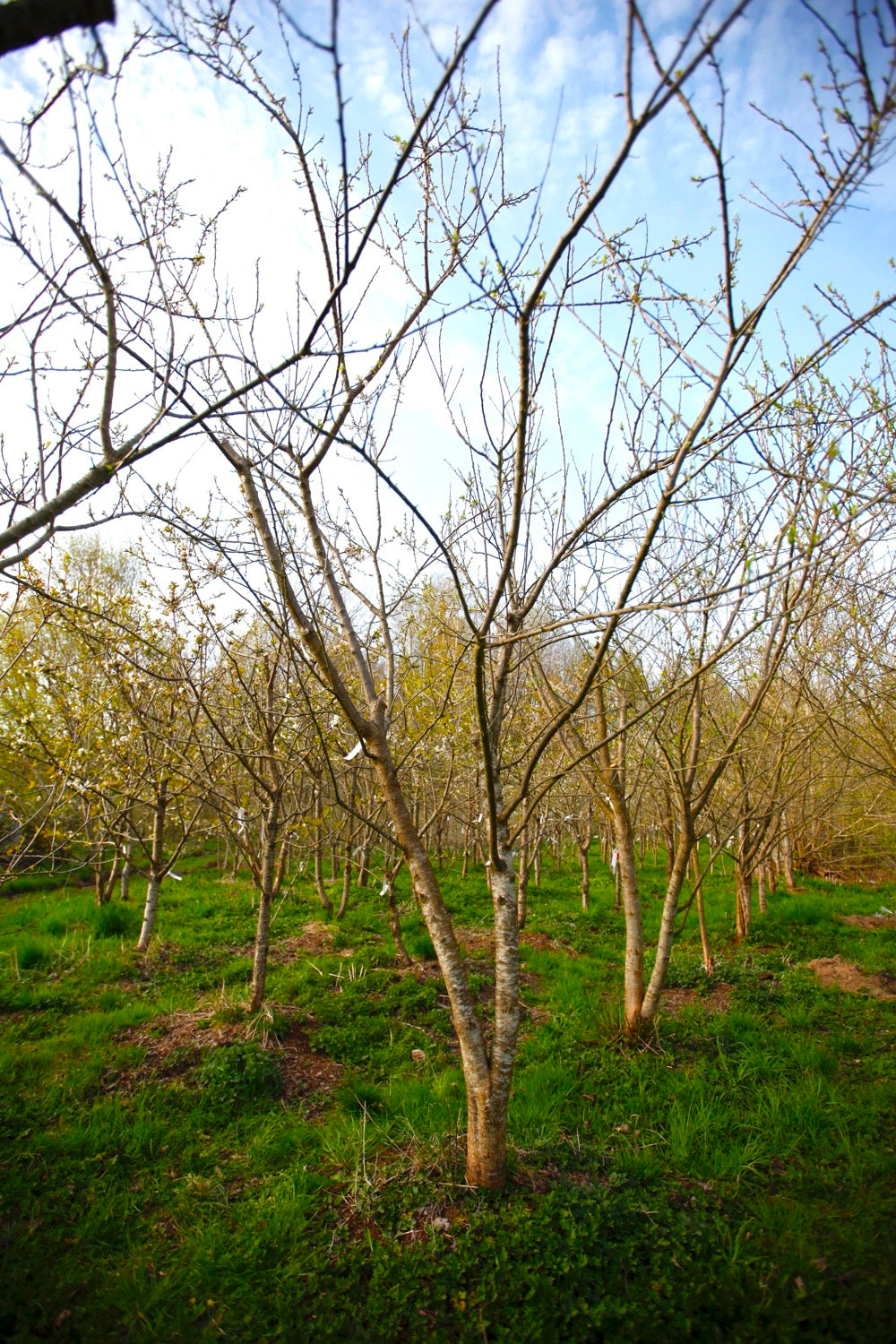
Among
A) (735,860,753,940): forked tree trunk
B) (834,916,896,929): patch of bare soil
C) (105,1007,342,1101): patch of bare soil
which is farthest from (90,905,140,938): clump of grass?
(834,916,896,929): patch of bare soil

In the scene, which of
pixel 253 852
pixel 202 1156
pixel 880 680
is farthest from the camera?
pixel 880 680

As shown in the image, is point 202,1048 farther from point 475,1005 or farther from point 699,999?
point 699,999

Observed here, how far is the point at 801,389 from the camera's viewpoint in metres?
4.58

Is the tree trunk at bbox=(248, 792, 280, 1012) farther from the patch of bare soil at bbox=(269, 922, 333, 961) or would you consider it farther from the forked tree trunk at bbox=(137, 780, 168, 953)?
the forked tree trunk at bbox=(137, 780, 168, 953)

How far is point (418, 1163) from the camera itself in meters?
3.17

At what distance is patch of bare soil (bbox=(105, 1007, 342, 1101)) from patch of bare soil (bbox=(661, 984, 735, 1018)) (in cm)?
284

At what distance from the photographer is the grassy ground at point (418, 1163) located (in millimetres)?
2420

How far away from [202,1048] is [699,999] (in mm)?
4106

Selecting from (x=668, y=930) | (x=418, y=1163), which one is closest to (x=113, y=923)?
(x=418, y=1163)

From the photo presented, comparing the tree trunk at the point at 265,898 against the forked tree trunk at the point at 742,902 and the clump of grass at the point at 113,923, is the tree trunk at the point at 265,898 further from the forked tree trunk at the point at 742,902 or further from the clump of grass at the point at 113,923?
the forked tree trunk at the point at 742,902

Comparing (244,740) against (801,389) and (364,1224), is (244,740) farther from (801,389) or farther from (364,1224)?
(801,389)

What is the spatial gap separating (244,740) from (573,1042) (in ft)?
13.7

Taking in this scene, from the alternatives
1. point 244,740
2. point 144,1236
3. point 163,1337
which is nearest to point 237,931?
point 244,740

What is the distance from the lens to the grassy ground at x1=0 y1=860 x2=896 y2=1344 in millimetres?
2420
